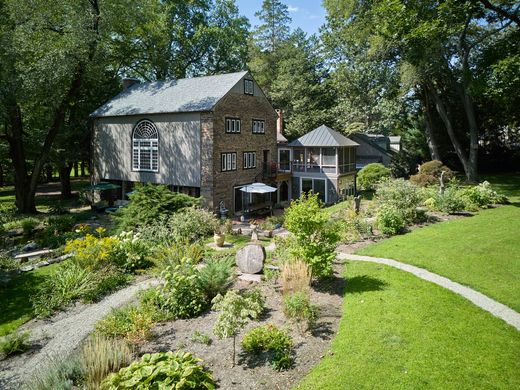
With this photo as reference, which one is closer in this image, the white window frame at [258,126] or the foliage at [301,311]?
the foliage at [301,311]

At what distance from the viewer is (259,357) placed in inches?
300

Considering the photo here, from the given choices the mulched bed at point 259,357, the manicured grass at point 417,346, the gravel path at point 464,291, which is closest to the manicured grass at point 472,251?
the gravel path at point 464,291

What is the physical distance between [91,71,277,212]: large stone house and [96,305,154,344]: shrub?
48.4ft

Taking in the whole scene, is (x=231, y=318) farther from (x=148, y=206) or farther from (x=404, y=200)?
(x=404, y=200)

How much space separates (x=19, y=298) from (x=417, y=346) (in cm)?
1125

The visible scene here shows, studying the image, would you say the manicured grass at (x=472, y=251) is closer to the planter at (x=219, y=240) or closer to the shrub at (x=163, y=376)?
the planter at (x=219, y=240)

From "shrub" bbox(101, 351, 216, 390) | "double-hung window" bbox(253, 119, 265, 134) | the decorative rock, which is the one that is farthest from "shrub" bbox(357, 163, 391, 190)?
"shrub" bbox(101, 351, 216, 390)

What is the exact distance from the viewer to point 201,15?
139ft

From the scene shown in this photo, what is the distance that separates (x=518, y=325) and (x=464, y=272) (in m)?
3.32

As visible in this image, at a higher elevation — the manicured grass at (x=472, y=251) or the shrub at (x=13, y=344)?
the manicured grass at (x=472, y=251)

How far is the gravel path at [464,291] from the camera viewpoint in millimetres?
9055

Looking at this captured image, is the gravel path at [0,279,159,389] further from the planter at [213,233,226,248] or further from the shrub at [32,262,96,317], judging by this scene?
the planter at [213,233,226,248]

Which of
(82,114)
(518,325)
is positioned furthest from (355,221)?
(82,114)

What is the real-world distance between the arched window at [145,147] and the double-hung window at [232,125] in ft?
16.2
